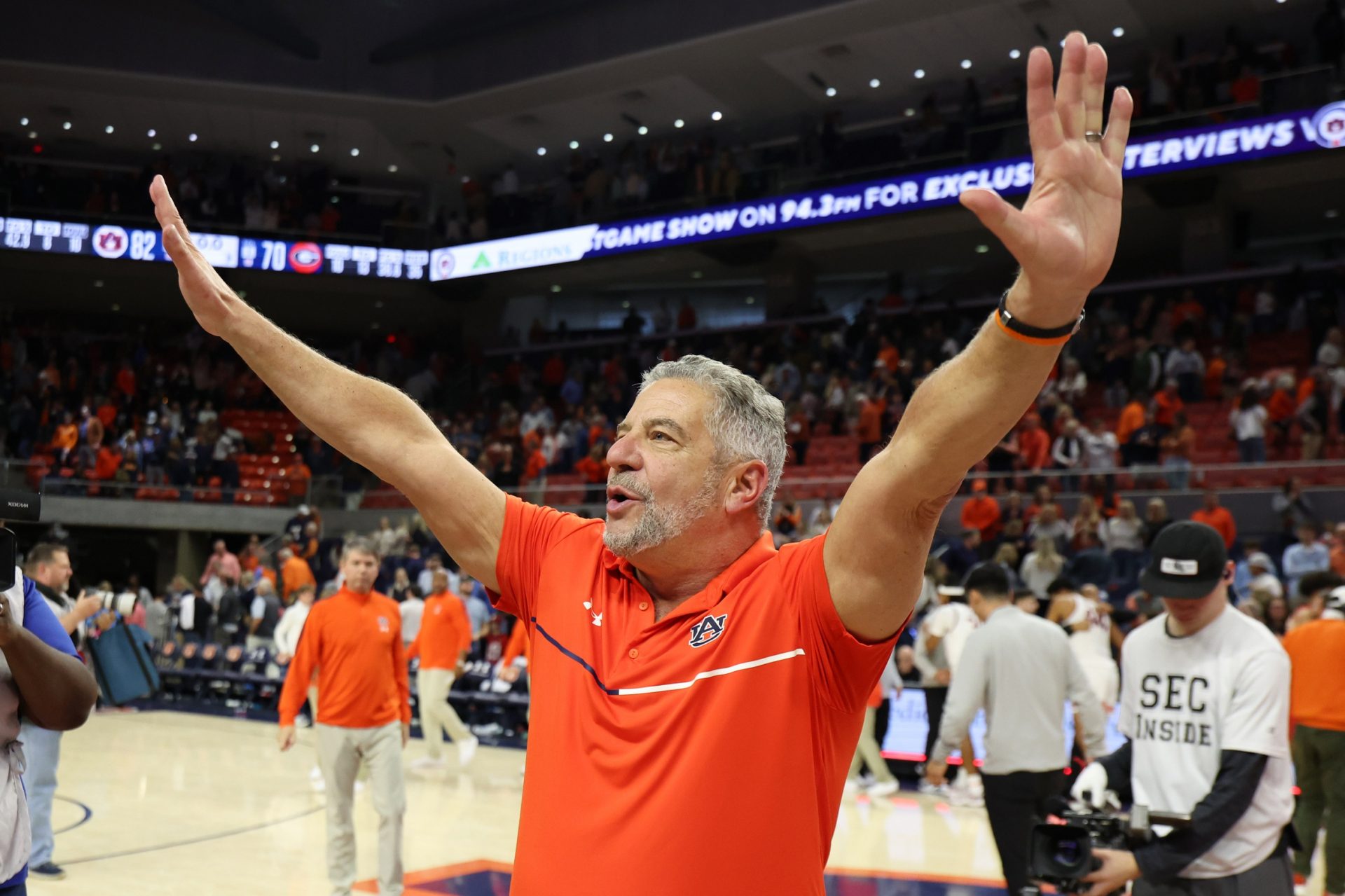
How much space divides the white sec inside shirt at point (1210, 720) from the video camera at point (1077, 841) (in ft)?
0.26

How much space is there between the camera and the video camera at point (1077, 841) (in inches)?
126

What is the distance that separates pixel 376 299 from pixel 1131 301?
1748cm

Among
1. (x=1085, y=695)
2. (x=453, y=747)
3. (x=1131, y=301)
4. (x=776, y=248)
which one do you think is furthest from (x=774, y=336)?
(x=1085, y=695)

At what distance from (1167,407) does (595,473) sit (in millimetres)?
8765

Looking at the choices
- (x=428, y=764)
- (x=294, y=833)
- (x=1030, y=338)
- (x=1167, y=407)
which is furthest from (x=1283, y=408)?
(x=1030, y=338)

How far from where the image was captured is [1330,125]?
17.4 m

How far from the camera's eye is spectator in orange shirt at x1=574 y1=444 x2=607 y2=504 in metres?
20.0

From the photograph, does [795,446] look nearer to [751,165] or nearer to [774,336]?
[774,336]

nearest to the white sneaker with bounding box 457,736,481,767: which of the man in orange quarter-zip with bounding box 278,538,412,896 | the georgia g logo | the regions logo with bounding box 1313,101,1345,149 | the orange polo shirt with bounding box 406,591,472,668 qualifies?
the orange polo shirt with bounding box 406,591,472,668

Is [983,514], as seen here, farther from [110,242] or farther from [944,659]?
[110,242]

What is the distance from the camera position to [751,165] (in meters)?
25.6

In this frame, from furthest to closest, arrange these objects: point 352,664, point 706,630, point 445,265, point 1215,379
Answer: point 445,265
point 1215,379
point 352,664
point 706,630

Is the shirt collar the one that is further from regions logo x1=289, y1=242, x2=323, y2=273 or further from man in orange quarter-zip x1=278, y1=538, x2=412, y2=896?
regions logo x1=289, y1=242, x2=323, y2=273

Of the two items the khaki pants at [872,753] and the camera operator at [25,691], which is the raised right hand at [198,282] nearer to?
the camera operator at [25,691]
